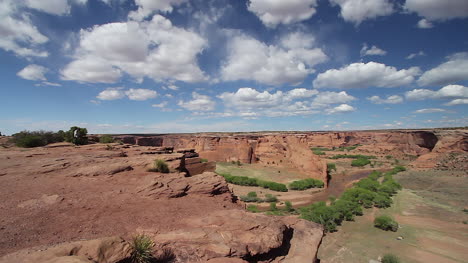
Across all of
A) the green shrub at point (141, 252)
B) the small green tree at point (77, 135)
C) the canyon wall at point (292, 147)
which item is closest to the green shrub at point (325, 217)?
the canyon wall at point (292, 147)

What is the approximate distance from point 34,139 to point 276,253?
24783 mm

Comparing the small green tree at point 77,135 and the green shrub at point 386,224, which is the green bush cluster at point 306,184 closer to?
the green shrub at point 386,224

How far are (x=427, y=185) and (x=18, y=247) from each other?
51366mm

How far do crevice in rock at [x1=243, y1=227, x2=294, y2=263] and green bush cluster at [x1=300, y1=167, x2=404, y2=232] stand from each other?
58.9 ft

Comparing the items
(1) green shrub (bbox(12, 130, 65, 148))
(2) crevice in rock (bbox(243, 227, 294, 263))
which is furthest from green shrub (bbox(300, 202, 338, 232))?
(1) green shrub (bbox(12, 130, 65, 148))

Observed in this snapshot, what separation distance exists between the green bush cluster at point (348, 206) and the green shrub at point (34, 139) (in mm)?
27608

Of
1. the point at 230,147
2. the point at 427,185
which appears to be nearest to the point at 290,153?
the point at 230,147

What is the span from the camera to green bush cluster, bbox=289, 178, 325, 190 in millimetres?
39625

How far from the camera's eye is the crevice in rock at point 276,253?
5.20m

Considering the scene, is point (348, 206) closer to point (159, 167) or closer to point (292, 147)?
point (292, 147)

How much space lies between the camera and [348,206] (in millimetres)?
26875

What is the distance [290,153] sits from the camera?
50594 millimetres

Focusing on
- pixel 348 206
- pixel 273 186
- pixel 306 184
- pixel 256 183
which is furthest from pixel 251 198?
pixel 348 206

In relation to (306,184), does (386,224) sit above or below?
above
